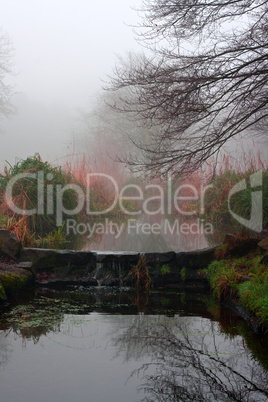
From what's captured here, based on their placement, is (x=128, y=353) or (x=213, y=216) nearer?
(x=128, y=353)

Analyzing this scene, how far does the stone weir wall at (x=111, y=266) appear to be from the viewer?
5.65 meters

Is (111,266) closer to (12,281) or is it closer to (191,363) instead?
(12,281)

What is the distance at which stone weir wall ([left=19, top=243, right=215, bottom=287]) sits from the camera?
5648mm

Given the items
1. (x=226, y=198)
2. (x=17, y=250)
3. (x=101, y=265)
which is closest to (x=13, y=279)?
(x=17, y=250)

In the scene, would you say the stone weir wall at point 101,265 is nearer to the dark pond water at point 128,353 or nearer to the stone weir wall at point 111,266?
the stone weir wall at point 111,266

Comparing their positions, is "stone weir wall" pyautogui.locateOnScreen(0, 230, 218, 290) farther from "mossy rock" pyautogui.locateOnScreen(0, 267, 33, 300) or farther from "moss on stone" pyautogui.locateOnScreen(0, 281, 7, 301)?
"moss on stone" pyautogui.locateOnScreen(0, 281, 7, 301)

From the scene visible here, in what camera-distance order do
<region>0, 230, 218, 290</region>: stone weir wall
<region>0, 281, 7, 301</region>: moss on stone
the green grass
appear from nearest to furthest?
1. <region>0, 281, 7, 301</region>: moss on stone
2. <region>0, 230, 218, 290</region>: stone weir wall
3. the green grass

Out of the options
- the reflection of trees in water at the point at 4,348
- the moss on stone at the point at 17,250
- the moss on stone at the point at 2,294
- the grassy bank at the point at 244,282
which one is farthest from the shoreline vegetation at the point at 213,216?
the moss on stone at the point at 2,294

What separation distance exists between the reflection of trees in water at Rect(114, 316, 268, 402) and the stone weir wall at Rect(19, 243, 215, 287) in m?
1.76

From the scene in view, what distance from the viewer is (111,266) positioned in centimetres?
577

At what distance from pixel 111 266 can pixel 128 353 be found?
269 centimetres

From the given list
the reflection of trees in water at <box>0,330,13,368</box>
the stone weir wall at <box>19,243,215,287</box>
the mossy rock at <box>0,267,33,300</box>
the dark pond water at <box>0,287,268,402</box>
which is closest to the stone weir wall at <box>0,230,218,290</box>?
the stone weir wall at <box>19,243,215,287</box>

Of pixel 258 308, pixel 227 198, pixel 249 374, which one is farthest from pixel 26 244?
pixel 227 198

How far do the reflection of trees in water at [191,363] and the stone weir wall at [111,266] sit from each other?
1761mm
